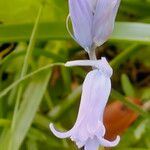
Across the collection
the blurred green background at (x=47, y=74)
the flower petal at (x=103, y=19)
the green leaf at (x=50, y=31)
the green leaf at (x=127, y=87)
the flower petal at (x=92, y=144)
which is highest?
the flower petal at (x=103, y=19)

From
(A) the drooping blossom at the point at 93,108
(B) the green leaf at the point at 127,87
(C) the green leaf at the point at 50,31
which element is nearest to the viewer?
(A) the drooping blossom at the point at 93,108

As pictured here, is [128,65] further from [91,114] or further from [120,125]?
[91,114]

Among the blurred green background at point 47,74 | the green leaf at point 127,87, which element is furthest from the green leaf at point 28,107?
the green leaf at point 127,87

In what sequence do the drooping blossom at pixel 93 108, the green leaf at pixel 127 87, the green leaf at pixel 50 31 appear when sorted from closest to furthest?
the drooping blossom at pixel 93 108 → the green leaf at pixel 50 31 → the green leaf at pixel 127 87

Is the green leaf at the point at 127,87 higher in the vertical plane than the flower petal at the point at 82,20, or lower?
lower

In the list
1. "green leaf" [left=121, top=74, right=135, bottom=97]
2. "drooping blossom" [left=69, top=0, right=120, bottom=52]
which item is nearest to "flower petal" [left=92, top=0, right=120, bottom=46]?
"drooping blossom" [left=69, top=0, right=120, bottom=52]

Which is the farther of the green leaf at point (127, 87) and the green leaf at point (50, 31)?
the green leaf at point (127, 87)

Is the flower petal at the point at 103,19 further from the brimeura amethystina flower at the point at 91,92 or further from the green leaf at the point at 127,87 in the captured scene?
the green leaf at the point at 127,87

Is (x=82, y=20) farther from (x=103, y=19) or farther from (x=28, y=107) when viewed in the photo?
(x=28, y=107)
